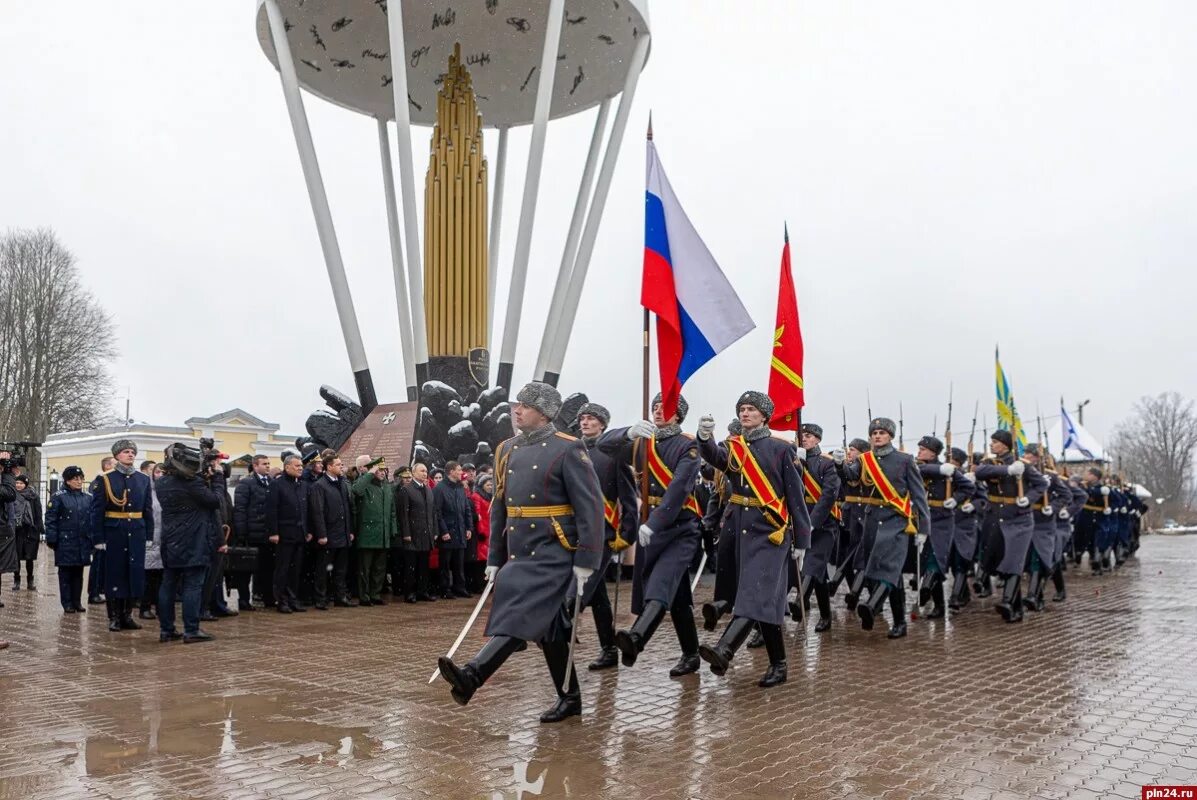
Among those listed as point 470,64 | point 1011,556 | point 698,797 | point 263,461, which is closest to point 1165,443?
point 470,64

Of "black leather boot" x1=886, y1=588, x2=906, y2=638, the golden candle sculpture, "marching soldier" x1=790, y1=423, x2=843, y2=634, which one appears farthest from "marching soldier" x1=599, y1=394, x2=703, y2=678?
the golden candle sculpture

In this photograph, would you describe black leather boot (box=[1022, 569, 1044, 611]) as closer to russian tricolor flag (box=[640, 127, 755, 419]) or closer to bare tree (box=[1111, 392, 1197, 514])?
russian tricolor flag (box=[640, 127, 755, 419])

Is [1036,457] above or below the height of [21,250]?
below

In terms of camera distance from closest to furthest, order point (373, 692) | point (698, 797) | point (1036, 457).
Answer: point (698, 797) → point (373, 692) → point (1036, 457)

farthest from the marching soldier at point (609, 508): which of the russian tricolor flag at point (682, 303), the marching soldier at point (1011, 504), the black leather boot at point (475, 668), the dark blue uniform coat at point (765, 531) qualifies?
the marching soldier at point (1011, 504)

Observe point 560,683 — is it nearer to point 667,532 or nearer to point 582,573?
point 582,573

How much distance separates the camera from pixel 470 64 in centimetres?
2650

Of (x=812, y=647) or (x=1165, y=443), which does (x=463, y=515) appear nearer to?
(x=812, y=647)

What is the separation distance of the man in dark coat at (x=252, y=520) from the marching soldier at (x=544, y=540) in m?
6.35

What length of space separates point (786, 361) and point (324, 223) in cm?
1552

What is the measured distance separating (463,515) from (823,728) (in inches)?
309

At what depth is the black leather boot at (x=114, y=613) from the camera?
9625 mm

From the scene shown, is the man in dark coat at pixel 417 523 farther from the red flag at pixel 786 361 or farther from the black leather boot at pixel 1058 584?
the black leather boot at pixel 1058 584

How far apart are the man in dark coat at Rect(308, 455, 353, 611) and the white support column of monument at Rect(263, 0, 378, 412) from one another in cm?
981
